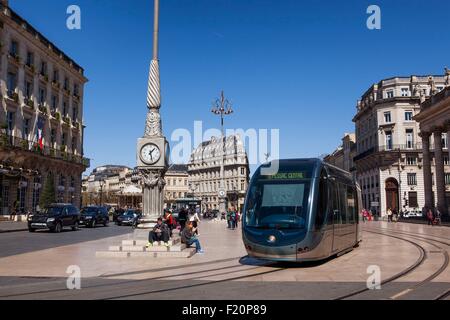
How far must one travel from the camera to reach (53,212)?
29.0 meters

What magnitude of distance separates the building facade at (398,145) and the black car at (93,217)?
41.6 metres

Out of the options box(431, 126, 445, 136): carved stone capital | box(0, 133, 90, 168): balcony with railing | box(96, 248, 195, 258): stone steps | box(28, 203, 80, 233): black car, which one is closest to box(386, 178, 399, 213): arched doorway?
box(431, 126, 445, 136): carved stone capital

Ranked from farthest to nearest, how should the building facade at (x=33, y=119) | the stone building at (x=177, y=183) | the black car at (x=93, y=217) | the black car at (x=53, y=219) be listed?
the stone building at (x=177, y=183), the building facade at (x=33, y=119), the black car at (x=93, y=217), the black car at (x=53, y=219)

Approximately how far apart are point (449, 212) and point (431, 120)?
10.1 meters

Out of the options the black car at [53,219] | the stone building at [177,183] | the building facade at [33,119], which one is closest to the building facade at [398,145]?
the building facade at [33,119]

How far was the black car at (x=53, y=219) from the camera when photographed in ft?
91.5

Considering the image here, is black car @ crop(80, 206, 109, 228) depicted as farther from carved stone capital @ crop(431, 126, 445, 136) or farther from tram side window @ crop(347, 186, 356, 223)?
carved stone capital @ crop(431, 126, 445, 136)

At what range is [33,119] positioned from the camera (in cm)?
4272

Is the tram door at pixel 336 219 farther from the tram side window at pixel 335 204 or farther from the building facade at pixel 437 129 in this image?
the building facade at pixel 437 129

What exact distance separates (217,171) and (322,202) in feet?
386

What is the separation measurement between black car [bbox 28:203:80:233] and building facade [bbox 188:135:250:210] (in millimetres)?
84229

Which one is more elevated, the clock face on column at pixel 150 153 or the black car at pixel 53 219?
the clock face on column at pixel 150 153

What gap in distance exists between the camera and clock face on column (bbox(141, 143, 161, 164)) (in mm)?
16719
